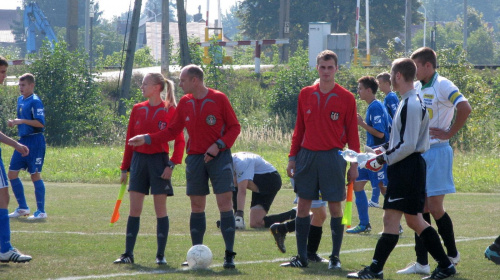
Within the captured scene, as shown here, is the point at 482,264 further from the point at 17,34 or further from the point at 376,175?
the point at 17,34

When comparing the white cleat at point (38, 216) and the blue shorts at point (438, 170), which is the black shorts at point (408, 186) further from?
the white cleat at point (38, 216)

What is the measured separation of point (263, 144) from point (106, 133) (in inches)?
249

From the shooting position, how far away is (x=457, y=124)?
263 inches

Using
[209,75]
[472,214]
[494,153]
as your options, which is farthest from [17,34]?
[472,214]

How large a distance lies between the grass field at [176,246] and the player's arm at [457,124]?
4.29 ft

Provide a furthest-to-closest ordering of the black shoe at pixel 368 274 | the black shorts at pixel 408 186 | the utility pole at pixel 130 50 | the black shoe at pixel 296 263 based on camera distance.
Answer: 1. the utility pole at pixel 130 50
2. the black shoe at pixel 296 263
3. the black shoe at pixel 368 274
4. the black shorts at pixel 408 186

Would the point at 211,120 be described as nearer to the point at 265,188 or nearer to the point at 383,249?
the point at 383,249

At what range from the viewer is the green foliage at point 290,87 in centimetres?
2775

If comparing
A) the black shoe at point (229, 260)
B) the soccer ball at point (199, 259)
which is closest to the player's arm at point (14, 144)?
the soccer ball at point (199, 259)

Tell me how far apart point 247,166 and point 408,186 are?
416 centimetres

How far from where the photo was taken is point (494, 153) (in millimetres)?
21781

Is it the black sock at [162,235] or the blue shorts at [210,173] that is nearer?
the blue shorts at [210,173]

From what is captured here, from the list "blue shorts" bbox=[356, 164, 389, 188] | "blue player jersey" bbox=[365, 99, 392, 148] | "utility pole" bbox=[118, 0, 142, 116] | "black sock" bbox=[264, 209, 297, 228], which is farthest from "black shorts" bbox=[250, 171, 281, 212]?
"utility pole" bbox=[118, 0, 142, 116]

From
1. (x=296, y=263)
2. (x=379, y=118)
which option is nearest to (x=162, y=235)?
(x=296, y=263)
